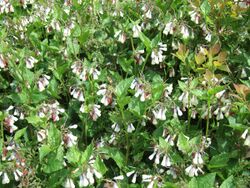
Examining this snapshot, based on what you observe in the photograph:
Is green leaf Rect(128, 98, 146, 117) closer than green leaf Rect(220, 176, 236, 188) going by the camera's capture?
No

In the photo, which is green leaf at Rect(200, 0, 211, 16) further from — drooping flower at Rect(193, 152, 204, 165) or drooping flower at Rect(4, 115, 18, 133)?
drooping flower at Rect(4, 115, 18, 133)

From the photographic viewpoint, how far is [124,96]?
3.33 metres

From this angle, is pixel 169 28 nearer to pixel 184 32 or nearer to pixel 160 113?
pixel 184 32

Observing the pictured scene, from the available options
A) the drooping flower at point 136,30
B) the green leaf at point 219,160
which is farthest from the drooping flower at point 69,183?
the drooping flower at point 136,30

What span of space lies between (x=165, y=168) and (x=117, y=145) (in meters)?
A: 0.35

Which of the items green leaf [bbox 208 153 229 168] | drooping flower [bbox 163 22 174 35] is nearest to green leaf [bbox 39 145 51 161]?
green leaf [bbox 208 153 229 168]

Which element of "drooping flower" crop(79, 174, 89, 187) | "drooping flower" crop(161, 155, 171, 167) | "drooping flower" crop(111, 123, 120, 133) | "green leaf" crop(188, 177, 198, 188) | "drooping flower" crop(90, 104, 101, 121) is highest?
"drooping flower" crop(90, 104, 101, 121)

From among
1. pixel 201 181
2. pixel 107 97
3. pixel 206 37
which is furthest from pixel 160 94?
pixel 206 37

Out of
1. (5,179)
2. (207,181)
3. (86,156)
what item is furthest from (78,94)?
(207,181)

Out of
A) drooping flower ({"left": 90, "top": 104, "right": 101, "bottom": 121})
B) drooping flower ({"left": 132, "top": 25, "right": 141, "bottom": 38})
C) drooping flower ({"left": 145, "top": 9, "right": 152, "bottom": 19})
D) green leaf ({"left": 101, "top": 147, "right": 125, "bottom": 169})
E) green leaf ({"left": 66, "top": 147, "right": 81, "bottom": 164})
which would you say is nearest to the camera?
green leaf ({"left": 66, "top": 147, "right": 81, "bottom": 164})

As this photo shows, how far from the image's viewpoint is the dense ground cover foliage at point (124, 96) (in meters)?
3.19

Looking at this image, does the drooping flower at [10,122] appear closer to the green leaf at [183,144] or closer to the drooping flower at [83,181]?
the drooping flower at [83,181]

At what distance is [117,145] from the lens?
3523mm

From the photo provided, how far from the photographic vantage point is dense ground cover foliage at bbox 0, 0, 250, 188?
126 inches
